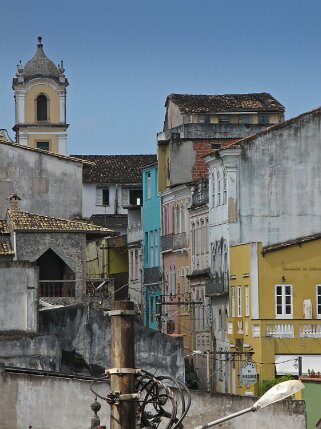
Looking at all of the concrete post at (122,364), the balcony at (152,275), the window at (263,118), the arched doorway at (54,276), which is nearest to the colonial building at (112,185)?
the window at (263,118)

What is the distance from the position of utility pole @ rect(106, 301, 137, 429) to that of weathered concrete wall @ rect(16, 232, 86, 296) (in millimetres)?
39030

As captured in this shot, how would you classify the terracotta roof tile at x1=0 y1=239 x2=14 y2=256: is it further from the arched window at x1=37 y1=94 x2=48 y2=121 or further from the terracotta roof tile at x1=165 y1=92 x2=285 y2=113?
the arched window at x1=37 y1=94 x2=48 y2=121

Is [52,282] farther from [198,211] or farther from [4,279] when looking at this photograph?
[198,211]

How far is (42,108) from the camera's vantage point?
149 m

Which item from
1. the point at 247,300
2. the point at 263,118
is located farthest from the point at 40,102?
the point at 247,300

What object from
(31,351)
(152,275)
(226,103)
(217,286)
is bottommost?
(31,351)

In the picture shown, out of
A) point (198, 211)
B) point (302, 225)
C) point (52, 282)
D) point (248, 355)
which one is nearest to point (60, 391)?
point (52, 282)

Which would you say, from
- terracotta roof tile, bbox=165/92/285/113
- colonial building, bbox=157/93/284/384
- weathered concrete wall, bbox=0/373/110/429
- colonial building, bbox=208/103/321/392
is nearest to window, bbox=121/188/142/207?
colonial building, bbox=157/93/284/384

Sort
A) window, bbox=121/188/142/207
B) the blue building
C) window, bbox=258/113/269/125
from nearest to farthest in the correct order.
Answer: the blue building
window, bbox=258/113/269/125
window, bbox=121/188/142/207

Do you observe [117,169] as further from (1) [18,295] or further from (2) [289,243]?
(1) [18,295]

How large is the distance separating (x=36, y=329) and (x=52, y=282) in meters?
6.28

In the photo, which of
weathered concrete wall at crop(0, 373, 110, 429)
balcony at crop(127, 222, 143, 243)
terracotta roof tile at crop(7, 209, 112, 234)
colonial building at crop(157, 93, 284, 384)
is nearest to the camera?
weathered concrete wall at crop(0, 373, 110, 429)

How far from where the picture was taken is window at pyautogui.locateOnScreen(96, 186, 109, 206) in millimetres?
125125

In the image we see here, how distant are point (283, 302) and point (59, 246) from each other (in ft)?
50.2
